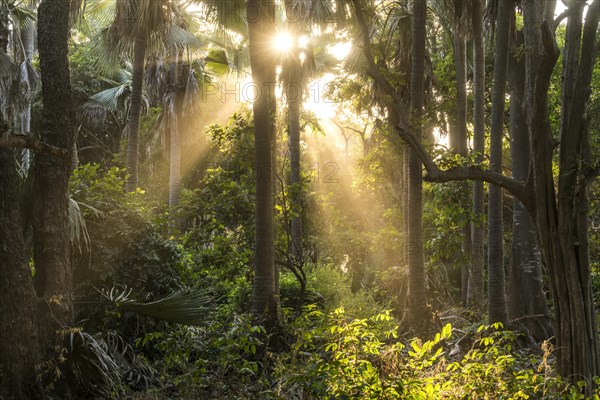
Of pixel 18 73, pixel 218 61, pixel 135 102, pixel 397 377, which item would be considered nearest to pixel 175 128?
pixel 135 102

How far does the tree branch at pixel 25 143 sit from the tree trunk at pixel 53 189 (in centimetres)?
73

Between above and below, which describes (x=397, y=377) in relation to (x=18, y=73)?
below

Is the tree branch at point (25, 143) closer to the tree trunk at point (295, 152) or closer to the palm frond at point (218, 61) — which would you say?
the tree trunk at point (295, 152)

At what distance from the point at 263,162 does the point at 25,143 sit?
3964 mm

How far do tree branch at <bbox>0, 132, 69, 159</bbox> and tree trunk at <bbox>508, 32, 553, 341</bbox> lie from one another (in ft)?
30.9

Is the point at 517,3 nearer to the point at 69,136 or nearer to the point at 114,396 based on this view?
the point at 69,136

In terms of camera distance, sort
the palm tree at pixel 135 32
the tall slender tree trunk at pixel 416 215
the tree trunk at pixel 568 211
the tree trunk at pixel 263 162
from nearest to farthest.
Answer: the tree trunk at pixel 568 211
the tree trunk at pixel 263 162
the tall slender tree trunk at pixel 416 215
the palm tree at pixel 135 32

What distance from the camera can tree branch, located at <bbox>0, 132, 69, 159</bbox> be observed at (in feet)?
23.4

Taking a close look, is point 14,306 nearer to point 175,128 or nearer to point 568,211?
point 568,211

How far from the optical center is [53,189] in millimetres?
8555

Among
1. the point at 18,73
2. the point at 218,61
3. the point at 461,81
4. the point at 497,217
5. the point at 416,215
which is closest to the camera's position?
the point at 416,215

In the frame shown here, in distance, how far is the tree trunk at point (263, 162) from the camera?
33.4 feet

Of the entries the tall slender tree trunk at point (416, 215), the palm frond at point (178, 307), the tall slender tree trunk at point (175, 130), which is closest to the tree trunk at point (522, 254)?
the tall slender tree trunk at point (416, 215)

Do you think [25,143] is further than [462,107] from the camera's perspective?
No
